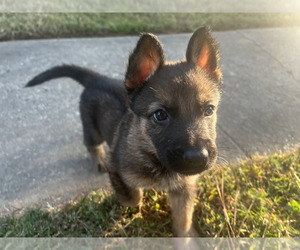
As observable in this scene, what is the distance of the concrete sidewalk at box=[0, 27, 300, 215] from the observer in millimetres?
3439

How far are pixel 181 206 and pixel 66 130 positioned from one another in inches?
76.1

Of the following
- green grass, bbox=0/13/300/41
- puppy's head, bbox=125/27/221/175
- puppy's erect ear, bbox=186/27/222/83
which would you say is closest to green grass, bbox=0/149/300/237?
puppy's head, bbox=125/27/221/175

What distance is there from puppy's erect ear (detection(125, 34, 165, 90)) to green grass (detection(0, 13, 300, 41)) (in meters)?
3.35

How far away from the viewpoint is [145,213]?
3.09 m

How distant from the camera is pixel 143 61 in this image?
8.15 feet

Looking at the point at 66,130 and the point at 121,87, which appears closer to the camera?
the point at 121,87

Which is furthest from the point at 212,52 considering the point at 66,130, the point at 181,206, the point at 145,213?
the point at 66,130

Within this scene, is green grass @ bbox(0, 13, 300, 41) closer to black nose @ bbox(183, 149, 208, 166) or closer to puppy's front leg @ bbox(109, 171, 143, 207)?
puppy's front leg @ bbox(109, 171, 143, 207)

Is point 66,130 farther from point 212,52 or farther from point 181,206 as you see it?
point 212,52

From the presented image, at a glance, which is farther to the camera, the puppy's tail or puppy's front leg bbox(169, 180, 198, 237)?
the puppy's tail

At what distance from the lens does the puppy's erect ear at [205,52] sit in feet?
8.21

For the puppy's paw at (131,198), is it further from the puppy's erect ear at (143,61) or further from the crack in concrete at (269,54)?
the crack in concrete at (269,54)

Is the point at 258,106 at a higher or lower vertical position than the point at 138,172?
lower

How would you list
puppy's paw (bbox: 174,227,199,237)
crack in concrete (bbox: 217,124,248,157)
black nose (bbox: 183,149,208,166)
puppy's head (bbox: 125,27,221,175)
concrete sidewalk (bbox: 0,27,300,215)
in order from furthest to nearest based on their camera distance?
crack in concrete (bbox: 217,124,248,157) → concrete sidewalk (bbox: 0,27,300,215) → puppy's paw (bbox: 174,227,199,237) → puppy's head (bbox: 125,27,221,175) → black nose (bbox: 183,149,208,166)
